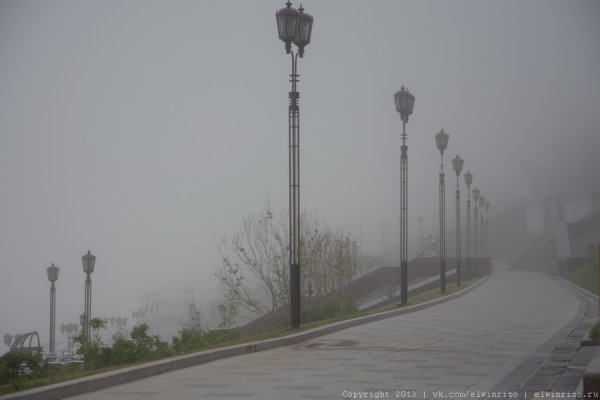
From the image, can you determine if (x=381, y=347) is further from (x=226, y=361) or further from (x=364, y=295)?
(x=364, y=295)

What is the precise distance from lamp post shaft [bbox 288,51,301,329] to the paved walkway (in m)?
0.97

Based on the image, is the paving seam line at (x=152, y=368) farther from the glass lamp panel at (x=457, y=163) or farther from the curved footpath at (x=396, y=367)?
the glass lamp panel at (x=457, y=163)

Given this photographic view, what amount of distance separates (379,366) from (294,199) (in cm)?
569

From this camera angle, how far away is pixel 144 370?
11227 mm

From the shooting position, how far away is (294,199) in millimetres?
16516

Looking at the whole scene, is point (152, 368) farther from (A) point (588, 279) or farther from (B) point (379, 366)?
(A) point (588, 279)

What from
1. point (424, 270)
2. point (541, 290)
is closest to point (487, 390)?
point (541, 290)

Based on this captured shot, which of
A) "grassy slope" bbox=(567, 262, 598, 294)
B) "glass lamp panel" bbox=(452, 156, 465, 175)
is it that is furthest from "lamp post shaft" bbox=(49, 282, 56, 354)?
"grassy slope" bbox=(567, 262, 598, 294)

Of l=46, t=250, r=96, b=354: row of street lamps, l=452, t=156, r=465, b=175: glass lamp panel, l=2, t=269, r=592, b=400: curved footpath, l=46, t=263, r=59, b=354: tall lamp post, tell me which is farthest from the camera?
l=452, t=156, r=465, b=175: glass lamp panel

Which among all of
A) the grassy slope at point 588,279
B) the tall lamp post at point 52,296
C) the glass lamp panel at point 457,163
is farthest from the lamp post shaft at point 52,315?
the grassy slope at point 588,279

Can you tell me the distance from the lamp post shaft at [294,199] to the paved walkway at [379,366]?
0.97 meters

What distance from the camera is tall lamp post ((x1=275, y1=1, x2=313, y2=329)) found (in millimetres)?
16391

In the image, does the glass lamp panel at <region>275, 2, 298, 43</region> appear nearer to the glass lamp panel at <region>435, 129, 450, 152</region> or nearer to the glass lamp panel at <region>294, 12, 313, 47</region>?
the glass lamp panel at <region>294, 12, 313, 47</region>

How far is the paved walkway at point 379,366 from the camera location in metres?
9.43
